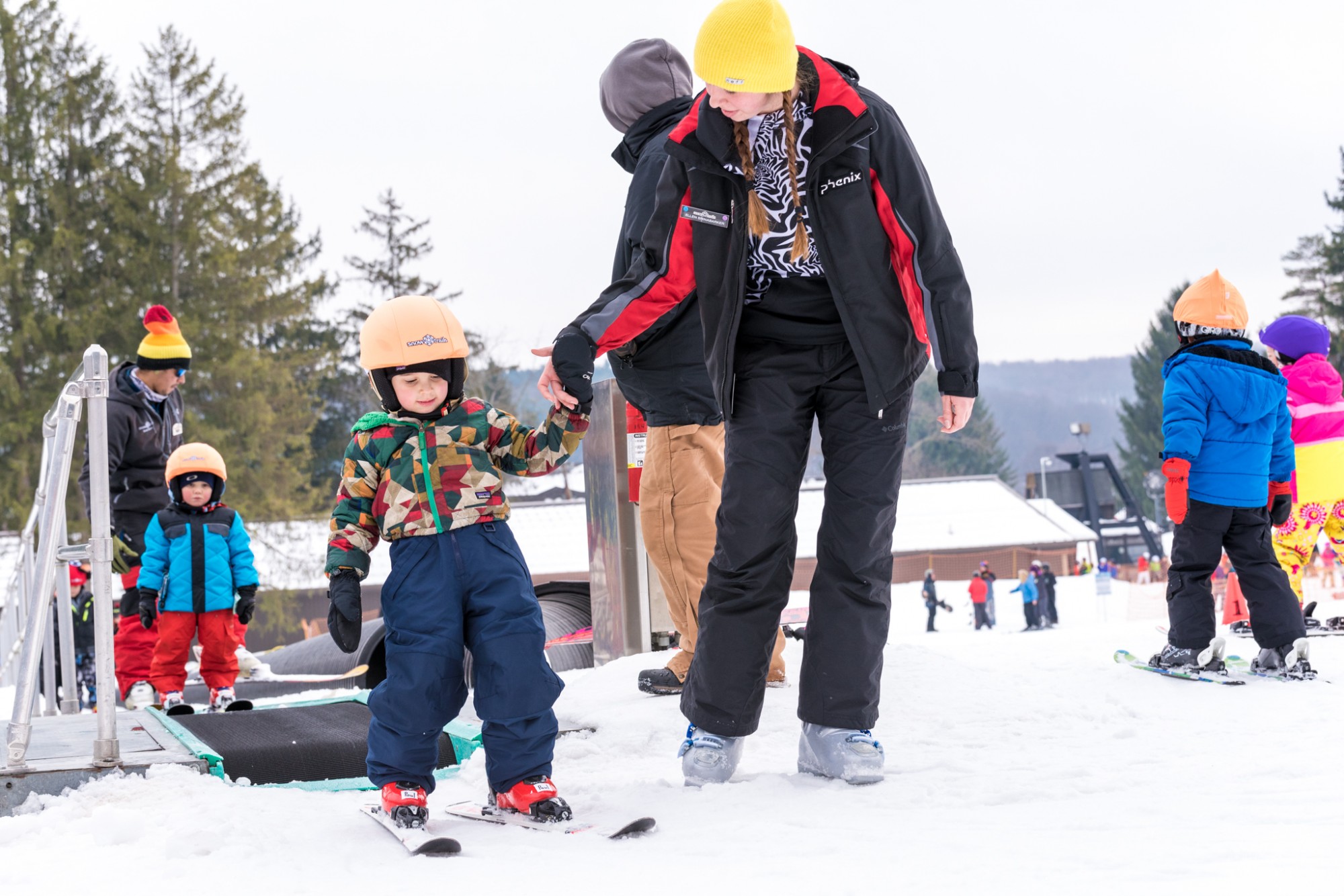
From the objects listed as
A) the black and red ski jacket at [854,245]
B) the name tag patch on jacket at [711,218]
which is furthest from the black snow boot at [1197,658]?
the name tag patch on jacket at [711,218]

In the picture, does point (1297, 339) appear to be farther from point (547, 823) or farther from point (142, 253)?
point (142, 253)

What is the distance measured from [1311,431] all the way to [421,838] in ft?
20.3

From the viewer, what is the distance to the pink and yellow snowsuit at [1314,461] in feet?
22.1

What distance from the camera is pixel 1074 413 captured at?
140m

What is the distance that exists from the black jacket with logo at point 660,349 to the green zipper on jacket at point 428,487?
1231 mm

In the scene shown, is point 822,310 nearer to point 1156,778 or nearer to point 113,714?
point 1156,778

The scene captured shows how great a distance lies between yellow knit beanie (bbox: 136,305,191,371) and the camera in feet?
21.2

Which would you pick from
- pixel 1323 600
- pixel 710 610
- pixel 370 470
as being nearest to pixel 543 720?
pixel 710 610

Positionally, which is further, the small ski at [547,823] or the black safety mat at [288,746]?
the black safety mat at [288,746]

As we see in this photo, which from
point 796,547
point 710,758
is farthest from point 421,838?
point 796,547

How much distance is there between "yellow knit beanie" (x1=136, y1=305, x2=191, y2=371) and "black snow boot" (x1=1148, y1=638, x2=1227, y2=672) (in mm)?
5157

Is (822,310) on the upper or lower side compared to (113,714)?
upper

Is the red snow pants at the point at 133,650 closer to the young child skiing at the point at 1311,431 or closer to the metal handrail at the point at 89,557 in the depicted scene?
the metal handrail at the point at 89,557

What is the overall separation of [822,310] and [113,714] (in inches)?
87.9
